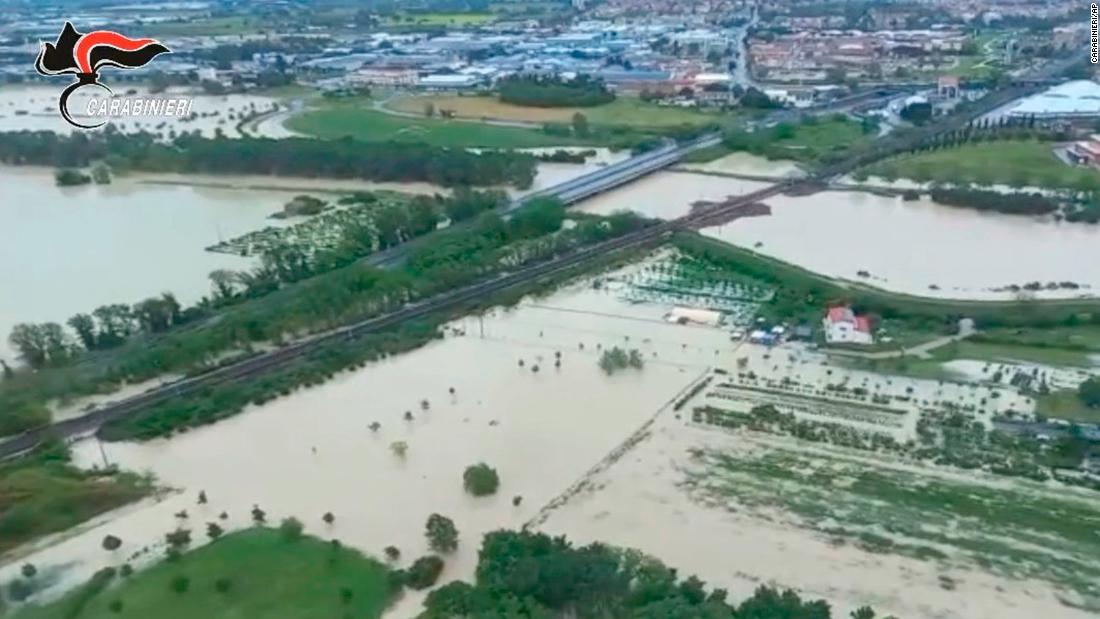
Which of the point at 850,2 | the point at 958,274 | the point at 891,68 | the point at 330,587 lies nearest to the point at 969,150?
the point at 958,274

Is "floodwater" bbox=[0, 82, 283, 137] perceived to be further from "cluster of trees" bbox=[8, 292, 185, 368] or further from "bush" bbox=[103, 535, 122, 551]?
"bush" bbox=[103, 535, 122, 551]

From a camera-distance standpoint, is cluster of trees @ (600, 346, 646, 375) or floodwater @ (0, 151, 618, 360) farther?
floodwater @ (0, 151, 618, 360)

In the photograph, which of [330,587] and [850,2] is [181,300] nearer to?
[330,587]

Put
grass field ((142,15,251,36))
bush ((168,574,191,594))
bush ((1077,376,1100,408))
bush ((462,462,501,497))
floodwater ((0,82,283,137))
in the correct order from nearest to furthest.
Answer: bush ((168,574,191,594))
bush ((462,462,501,497))
bush ((1077,376,1100,408))
floodwater ((0,82,283,137))
grass field ((142,15,251,36))

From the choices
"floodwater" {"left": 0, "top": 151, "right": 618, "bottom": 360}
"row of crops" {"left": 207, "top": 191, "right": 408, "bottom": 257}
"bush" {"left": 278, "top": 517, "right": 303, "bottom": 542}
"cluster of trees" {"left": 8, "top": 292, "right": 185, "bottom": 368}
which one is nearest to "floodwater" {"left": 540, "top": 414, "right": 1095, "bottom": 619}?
"bush" {"left": 278, "top": 517, "right": 303, "bottom": 542}

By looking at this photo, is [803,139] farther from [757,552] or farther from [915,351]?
[757,552]

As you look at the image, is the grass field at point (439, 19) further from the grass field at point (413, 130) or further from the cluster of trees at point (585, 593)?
the cluster of trees at point (585, 593)

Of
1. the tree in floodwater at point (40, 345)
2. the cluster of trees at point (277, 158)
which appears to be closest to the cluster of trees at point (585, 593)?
the tree in floodwater at point (40, 345)

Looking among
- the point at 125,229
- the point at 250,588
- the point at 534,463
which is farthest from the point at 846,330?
the point at 125,229
